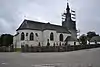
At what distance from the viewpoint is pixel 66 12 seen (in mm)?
74062

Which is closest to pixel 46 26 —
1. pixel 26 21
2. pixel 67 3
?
pixel 26 21

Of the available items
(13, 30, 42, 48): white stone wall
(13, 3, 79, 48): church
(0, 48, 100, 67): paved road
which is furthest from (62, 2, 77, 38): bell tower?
(0, 48, 100, 67): paved road

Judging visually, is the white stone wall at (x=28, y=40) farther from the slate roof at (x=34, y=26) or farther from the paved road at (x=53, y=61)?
the paved road at (x=53, y=61)

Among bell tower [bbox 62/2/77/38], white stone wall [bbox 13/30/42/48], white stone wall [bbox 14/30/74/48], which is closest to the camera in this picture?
white stone wall [bbox 13/30/42/48]

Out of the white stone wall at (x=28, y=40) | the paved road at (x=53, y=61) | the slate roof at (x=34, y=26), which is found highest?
the slate roof at (x=34, y=26)

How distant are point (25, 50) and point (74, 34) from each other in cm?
3884

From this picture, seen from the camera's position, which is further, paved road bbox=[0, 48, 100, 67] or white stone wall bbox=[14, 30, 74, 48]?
white stone wall bbox=[14, 30, 74, 48]

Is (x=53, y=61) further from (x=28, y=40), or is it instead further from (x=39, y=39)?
(x=39, y=39)

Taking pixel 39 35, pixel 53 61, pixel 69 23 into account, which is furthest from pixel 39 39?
pixel 53 61

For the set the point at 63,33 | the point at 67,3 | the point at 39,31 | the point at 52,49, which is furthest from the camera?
the point at 67,3

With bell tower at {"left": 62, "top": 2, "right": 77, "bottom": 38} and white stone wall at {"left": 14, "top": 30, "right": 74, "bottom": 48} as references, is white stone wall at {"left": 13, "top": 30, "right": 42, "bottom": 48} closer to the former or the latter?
white stone wall at {"left": 14, "top": 30, "right": 74, "bottom": 48}

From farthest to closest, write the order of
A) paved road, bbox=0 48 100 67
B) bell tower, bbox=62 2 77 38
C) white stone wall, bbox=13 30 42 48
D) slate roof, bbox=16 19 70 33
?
bell tower, bbox=62 2 77 38 < slate roof, bbox=16 19 70 33 < white stone wall, bbox=13 30 42 48 < paved road, bbox=0 48 100 67

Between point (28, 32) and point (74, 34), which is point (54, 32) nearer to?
point (28, 32)

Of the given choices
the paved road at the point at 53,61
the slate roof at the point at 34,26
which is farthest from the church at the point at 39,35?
the paved road at the point at 53,61
